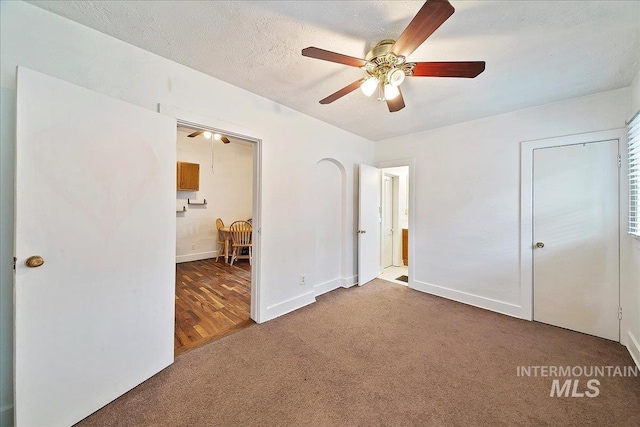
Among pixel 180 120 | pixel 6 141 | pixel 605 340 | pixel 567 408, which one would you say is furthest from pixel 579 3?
pixel 6 141

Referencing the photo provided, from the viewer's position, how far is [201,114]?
2.04 metres

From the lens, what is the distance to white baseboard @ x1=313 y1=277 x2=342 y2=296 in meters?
3.31

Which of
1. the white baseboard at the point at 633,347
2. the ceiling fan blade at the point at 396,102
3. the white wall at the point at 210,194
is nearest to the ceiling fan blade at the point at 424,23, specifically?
the ceiling fan blade at the point at 396,102

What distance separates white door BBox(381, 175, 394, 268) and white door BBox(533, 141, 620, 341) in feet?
7.80

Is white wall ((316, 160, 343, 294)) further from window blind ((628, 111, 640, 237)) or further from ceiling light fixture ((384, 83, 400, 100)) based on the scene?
window blind ((628, 111, 640, 237))

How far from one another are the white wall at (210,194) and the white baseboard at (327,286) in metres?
3.43

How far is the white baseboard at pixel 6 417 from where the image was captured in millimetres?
1284

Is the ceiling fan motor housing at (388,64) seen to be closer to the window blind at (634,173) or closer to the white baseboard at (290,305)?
the window blind at (634,173)

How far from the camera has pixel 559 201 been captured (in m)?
2.50

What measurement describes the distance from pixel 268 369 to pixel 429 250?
277 cm

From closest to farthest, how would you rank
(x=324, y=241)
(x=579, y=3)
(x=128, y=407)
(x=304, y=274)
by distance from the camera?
(x=579, y=3) < (x=128, y=407) < (x=304, y=274) < (x=324, y=241)

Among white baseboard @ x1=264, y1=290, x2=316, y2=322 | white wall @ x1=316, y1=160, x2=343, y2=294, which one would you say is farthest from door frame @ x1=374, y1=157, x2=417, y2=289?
white baseboard @ x1=264, y1=290, x2=316, y2=322

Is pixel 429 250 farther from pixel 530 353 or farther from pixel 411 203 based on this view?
pixel 530 353

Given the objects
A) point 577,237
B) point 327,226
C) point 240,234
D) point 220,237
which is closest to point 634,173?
point 577,237
